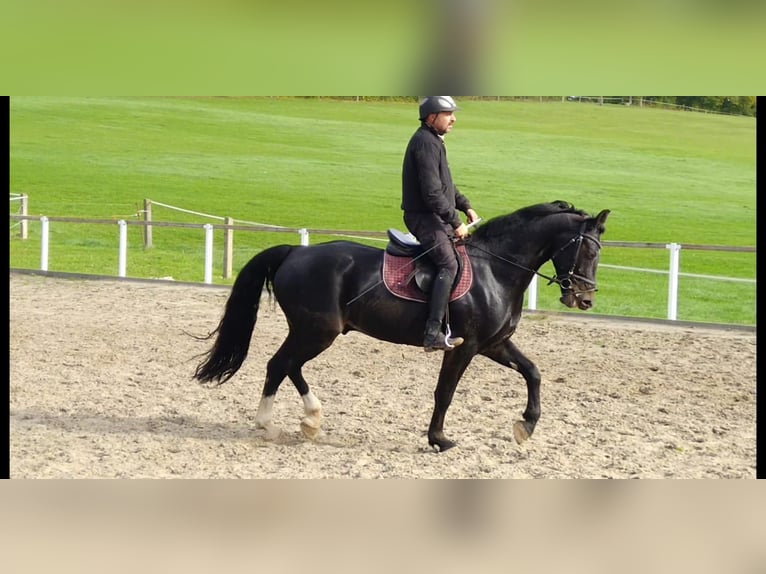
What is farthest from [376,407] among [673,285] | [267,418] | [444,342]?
[673,285]

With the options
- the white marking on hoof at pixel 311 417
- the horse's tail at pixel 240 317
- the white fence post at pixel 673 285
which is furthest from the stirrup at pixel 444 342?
the white fence post at pixel 673 285

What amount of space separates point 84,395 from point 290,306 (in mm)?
1953

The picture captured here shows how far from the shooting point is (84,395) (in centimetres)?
695

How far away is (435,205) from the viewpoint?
5.48 meters

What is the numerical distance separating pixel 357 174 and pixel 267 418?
2456 centimetres

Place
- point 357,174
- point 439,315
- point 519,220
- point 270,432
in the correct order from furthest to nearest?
point 357,174 → point 270,432 → point 519,220 → point 439,315

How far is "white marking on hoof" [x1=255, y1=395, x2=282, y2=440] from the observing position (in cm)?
595

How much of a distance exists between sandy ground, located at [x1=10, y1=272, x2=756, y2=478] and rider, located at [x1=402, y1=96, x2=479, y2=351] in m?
0.86

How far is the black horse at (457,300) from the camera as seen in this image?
18.7ft

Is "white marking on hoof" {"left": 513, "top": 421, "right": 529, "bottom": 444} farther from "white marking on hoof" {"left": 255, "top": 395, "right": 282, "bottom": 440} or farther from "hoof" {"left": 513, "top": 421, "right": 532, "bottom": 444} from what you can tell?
"white marking on hoof" {"left": 255, "top": 395, "right": 282, "bottom": 440}

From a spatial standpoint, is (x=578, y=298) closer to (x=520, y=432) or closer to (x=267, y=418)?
(x=520, y=432)

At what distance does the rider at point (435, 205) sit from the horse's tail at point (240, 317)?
968 mm
